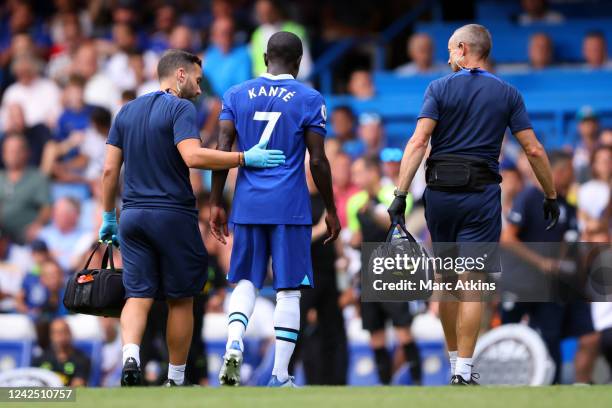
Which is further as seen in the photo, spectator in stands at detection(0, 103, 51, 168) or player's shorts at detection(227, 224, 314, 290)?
spectator in stands at detection(0, 103, 51, 168)

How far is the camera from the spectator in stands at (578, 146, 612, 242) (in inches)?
542

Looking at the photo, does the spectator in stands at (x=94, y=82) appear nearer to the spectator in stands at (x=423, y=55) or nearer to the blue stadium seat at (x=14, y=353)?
the spectator in stands at (x=423, y=55)

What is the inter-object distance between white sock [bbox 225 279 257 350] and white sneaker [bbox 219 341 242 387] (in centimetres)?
13

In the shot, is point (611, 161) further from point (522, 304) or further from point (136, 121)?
point (136, 121)

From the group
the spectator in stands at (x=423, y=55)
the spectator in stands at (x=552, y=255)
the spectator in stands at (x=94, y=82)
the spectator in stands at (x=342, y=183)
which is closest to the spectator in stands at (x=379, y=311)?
the spectator in stands at (x=552, y=255)

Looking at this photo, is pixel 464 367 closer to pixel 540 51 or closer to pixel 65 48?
pixel 540 51

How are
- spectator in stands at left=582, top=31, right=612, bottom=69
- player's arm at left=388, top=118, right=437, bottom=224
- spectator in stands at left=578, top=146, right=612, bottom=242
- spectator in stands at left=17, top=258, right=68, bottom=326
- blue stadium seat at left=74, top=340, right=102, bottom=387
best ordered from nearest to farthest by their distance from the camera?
player's arm at left=388, top=118, right=437, bottom=224
spectator in stands at left=578, top=146, right=612, bottom=242
blue stadium seat at left=74, top=340, right=102, bottom=387
spectator in stands at left=17, top=258, right=68, bottom=326
spectator in stands at left=582, top=31, right=612, bottom=69

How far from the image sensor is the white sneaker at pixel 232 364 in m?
8.58

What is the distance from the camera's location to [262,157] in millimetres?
8984

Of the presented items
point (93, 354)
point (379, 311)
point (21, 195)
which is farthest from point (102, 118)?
point (379, 311)

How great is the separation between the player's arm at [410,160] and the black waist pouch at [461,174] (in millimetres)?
178

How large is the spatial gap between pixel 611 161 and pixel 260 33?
509 centimetres

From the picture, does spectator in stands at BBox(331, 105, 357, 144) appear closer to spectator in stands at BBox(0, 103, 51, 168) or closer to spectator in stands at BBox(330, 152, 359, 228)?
spectator in stands at BBox(330, 152, 359, 228)

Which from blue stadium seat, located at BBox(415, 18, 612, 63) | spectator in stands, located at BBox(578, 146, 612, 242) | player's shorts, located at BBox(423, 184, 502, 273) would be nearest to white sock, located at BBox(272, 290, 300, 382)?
player's shorts, located at BBox(423, 184, 502, 273)
